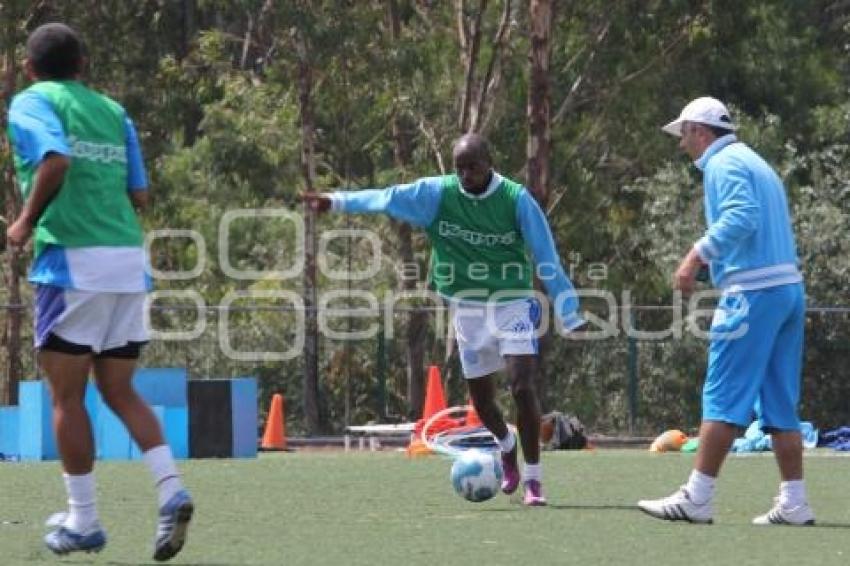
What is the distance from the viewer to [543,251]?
1140cm

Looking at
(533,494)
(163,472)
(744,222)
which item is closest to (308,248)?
(533,494)

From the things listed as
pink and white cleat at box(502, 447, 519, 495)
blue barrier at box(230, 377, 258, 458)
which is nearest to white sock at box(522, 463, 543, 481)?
pink and white cleat at box(502, 447, 519, 495)

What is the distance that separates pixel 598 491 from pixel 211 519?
123 inches

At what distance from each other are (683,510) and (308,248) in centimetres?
2134

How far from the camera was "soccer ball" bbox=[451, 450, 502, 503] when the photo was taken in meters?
11.1

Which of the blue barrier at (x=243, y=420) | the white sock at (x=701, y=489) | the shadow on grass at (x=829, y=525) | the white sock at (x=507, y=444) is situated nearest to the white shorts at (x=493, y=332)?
the white sock at (x=507, y=444)

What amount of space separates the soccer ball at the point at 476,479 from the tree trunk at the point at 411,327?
55.6 feet

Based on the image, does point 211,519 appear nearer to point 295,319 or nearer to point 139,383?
point 139,383

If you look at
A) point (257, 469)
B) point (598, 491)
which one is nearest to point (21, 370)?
point (257, 469)

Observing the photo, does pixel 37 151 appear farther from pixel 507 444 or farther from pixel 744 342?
pixel 507 444

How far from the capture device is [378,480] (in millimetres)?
13688

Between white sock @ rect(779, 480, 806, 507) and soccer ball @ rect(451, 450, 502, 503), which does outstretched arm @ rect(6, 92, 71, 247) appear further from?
white sock @ rect(779, 480, 806, 507)

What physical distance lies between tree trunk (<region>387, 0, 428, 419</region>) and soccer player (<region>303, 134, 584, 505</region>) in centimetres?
1634

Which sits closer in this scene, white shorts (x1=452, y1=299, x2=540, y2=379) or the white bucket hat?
the white bucket hat
